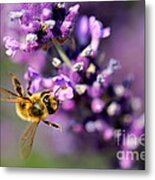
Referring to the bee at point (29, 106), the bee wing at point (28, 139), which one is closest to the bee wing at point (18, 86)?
the bee at point (29, 106)

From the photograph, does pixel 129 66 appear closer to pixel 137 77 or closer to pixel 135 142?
pixel 137 77

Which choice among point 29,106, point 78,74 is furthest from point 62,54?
point 29,106

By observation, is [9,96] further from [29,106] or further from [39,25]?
[39,25]

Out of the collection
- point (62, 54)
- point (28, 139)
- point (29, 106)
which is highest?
point (62, 54)

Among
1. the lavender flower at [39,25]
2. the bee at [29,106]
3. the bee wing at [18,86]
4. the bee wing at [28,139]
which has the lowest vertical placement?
the bee wing at [28,139]

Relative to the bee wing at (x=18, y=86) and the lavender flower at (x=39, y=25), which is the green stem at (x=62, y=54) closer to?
the lavender flower at (x=39, y=25)

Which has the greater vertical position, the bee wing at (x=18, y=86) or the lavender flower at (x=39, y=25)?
the lavender flower at (x=39, y=25)

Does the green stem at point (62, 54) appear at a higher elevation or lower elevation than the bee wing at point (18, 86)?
higher

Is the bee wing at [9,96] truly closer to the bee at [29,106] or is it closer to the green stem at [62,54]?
the bee at [29,106]

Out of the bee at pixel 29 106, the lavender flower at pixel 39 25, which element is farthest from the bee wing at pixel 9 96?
the lavender flower at pixel 39 25
